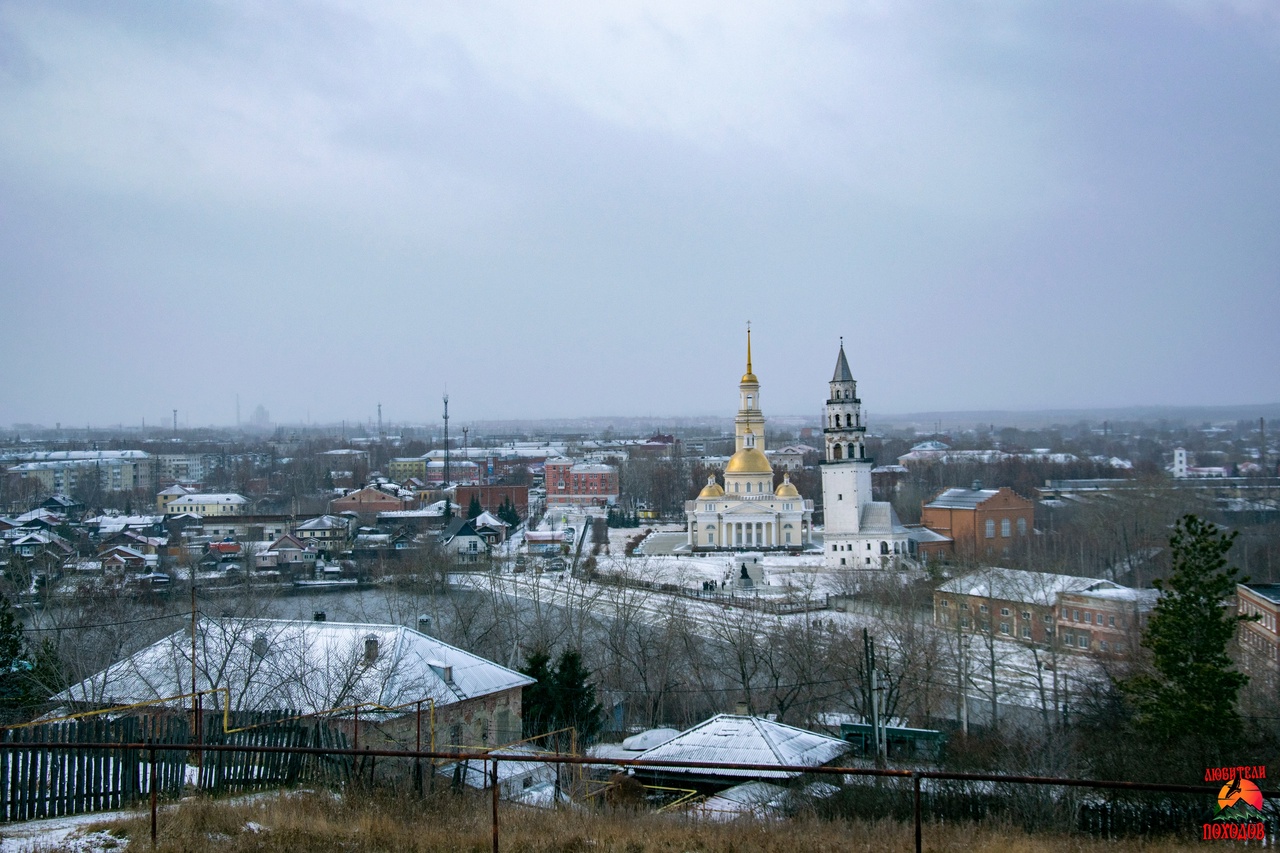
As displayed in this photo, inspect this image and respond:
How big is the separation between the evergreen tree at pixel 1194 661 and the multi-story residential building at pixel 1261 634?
14.1 feet

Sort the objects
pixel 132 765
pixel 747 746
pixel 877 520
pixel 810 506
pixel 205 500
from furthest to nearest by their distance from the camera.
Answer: pixel 205 500, pixel 810 506, pixel 877 520, pixel 747 746, pixel 132 765

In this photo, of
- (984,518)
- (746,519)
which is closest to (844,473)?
(746,519)

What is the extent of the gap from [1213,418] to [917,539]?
93.8 meters

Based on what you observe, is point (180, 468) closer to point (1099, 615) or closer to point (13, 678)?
point (13, 678)

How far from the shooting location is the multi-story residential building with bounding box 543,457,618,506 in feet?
185

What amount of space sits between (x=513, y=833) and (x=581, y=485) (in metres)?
52.1

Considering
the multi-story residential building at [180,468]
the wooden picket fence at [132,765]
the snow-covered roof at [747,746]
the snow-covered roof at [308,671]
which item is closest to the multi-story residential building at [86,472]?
the multi-story residential building at [180,468]

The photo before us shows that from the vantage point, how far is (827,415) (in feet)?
113

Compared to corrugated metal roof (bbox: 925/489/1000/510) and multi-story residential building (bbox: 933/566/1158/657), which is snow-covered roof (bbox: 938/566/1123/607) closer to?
multi-story residential building (bbox: 933/566/1158/657)

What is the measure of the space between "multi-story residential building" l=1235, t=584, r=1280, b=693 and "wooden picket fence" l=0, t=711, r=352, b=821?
12.8 m

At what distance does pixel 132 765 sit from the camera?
6.48 m

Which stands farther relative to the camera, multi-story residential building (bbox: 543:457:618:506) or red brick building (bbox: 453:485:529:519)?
multi-story residential building (bbox: 543:457:618:506)

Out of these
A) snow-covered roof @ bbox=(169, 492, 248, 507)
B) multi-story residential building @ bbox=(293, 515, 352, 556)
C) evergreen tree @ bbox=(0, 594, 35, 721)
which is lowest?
multi-story residential building @ bbox=(293, 515, 352, 556)
